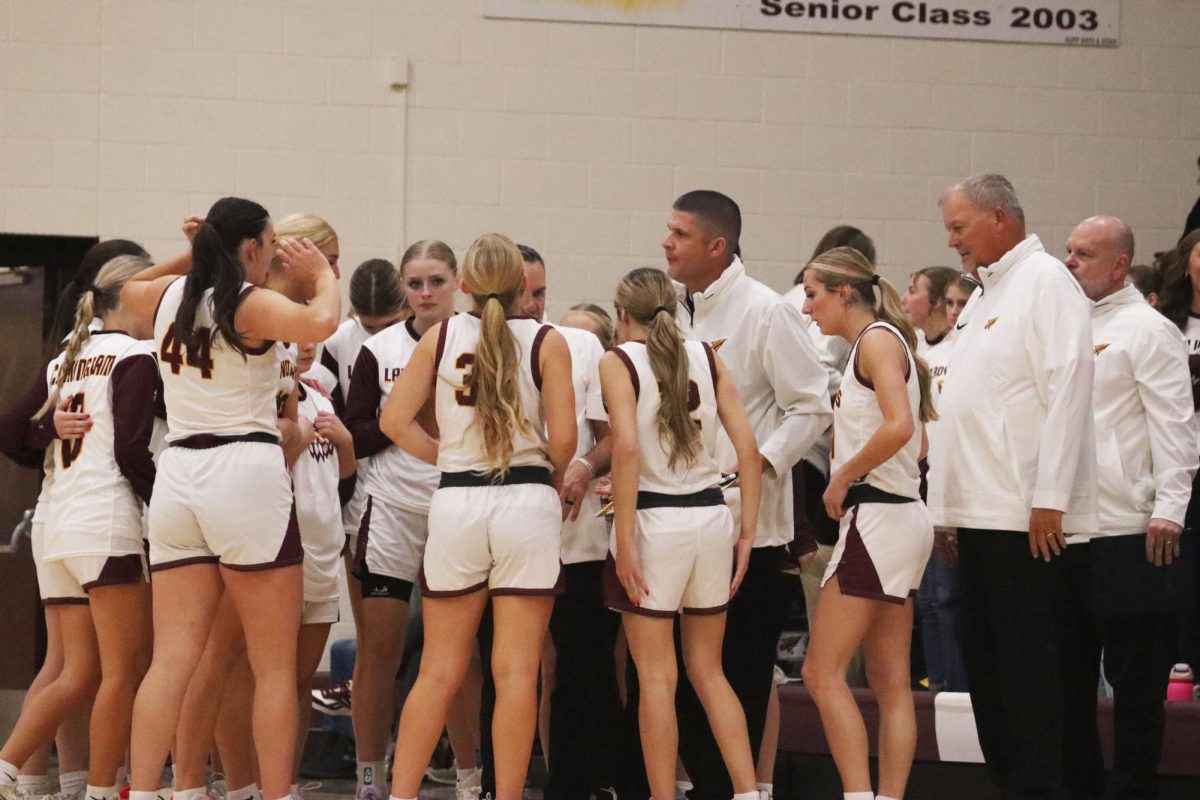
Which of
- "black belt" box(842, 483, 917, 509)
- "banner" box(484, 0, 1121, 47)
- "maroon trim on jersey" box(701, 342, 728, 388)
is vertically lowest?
"black belt" box(842, 483, 917, 509)

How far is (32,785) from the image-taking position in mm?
4539

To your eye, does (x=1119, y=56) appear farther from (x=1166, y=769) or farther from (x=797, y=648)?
(x=1166, y=769)

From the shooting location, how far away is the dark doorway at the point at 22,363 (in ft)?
22.4

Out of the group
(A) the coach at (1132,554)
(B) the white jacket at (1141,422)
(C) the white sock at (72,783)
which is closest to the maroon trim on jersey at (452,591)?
(C) the white sock at (72,783)

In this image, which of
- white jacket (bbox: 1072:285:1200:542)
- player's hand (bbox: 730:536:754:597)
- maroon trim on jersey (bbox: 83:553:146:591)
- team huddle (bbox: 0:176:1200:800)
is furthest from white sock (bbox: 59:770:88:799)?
white jacket (bbox: 1072:285:1200:542)

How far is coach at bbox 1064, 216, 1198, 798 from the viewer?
14.3ft

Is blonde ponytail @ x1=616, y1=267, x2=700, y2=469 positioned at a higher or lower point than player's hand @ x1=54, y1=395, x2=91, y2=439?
higher

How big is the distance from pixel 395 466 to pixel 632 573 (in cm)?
105

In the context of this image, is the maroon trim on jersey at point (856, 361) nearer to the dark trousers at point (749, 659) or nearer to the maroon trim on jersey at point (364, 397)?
the dark trousers at point (749, 659)

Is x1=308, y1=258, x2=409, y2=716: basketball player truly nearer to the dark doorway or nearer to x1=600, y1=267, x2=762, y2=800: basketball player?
x1=600, y1=267, x2=762, y2=800: basketball player

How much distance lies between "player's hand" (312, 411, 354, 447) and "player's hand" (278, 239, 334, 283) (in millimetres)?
502

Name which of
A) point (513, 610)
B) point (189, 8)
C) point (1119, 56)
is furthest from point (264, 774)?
point (1119, 56)

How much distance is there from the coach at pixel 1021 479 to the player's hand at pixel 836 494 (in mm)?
279

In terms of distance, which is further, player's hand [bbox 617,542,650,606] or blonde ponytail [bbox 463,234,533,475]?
player's hand [bbox 617,542,650,606]
